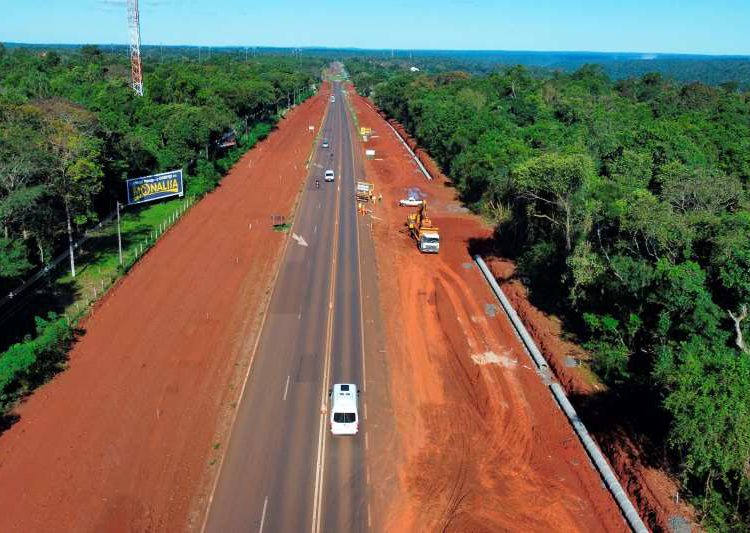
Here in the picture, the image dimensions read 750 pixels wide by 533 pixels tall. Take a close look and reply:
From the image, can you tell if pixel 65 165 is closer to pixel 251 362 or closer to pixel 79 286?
pixel 79 286

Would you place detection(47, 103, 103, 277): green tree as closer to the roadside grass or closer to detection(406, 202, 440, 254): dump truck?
the roadside grass

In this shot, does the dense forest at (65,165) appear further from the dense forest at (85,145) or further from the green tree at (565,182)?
the green tree at (565,182)

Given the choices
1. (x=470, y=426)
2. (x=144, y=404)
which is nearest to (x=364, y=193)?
(x=470, y=426)

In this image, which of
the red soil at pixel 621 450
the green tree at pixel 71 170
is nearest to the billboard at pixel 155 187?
the green tree at pixel 71 170

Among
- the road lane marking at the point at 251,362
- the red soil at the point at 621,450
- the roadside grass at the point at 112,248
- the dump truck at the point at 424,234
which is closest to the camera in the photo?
the road lane marking at the point at 251,362

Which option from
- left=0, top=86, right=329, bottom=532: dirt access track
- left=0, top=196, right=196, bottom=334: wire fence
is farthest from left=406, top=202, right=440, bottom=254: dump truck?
left=0, top=196, right=196, bottom=334: wire fence
